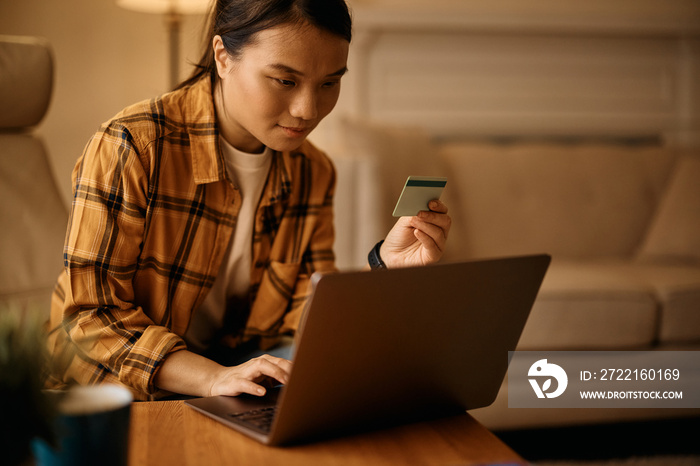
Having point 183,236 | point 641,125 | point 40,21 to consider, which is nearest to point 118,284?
point 183,236

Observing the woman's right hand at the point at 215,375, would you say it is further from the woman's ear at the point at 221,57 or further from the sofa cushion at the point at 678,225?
the sofa cushion at the point at 678,225

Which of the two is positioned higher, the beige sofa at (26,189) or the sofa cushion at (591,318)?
the beige sofa at (26,189)

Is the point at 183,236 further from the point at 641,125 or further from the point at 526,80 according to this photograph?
the point at 641,125

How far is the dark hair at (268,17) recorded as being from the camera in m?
0.96

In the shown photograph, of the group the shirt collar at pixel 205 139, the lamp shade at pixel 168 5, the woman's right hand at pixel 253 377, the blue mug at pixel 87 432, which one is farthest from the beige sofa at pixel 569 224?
the blue mug at pixel 87 432

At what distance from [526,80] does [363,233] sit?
149cm

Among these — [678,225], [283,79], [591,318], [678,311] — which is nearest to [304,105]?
[283,79]

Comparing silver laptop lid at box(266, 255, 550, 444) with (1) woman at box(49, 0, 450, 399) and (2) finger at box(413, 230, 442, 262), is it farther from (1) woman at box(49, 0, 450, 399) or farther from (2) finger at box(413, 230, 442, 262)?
(2) finger at box(413, 230, 442, 262)

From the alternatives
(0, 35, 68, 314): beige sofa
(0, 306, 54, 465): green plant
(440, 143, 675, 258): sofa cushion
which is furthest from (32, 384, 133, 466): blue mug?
(440, 143, 675, 258): sofa cushion

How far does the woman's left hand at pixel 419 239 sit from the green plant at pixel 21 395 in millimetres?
557

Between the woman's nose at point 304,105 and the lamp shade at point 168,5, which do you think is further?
the lamp shade at point 168,5

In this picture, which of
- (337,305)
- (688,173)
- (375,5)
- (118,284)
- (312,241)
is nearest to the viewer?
(337,305)

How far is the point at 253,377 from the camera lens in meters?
0.79

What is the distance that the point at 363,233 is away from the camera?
185cm
